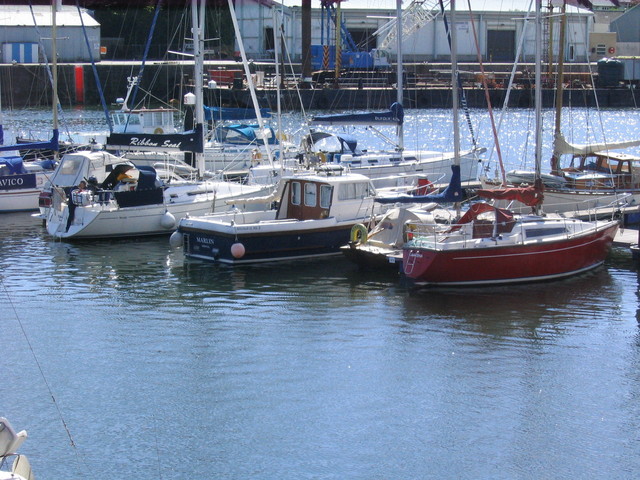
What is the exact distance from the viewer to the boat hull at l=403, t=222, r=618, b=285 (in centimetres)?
2503

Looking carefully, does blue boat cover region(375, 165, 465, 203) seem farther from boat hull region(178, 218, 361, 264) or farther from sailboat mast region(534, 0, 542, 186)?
sailboat mast region(534, 0, 542, 186)

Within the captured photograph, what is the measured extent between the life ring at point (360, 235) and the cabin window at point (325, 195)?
197 centimetres

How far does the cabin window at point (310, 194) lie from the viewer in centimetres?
2927

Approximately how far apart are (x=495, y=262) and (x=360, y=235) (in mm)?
3879

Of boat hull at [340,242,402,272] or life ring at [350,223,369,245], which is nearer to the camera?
boat hull at [340,242,402,272]

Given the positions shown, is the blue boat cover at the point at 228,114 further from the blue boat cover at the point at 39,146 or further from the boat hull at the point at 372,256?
the boat hull at the point at 372,256

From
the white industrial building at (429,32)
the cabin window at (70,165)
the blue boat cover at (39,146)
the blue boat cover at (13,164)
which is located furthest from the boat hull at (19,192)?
the white industrial building at (429,32)

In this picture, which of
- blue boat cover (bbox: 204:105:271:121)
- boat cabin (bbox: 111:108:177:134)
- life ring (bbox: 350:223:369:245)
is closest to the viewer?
life ring (bbox: 350:223:369:245)

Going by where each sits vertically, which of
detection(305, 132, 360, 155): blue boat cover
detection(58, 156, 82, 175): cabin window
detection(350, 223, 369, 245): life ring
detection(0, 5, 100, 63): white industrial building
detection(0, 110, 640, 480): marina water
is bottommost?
detection(0, 110, 640, 480): marina water

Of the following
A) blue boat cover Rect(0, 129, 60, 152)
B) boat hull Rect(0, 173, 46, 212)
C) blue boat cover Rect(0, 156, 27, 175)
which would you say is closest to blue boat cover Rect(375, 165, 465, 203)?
blue boat cover Rect(0, 129, 60, 152)

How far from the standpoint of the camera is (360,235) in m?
27.3

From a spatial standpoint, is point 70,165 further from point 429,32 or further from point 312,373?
point 429,32

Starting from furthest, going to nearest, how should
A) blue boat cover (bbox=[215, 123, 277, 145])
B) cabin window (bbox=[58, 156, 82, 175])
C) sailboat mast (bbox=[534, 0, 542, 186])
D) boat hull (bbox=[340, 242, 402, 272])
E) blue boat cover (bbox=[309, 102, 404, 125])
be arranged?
blue boat cover (bbox=[215, 123, 277, 145])
blue boat cover (bbox=[309, 102, 404, 125])
cabin window (bbox=[58, 156, 82, 175])
sailboat mast (bbox=[534, 0, 542, 186])
boat hull (bbox=[340, 242, 402, 272])

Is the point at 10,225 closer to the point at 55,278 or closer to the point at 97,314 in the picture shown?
the point at 55,278
